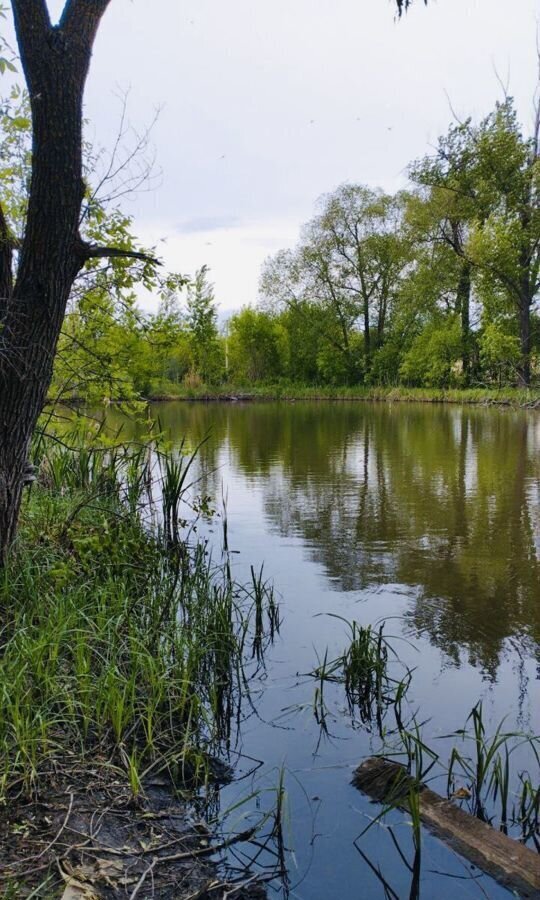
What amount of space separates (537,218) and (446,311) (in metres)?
10.0

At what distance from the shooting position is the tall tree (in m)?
4.19

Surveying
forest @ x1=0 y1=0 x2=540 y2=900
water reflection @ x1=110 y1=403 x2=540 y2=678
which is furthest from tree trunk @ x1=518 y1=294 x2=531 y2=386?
forest @ x1=0 y1=0 x2=540 y2=900

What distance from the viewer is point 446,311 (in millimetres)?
42406

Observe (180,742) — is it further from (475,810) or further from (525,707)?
(525,707)

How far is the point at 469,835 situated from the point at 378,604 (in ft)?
11.4

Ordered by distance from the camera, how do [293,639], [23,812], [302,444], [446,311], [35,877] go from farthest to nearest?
1. [446,311]
2. [302,444]
3. [293,639]
4. [23,812]
5. [35,877]

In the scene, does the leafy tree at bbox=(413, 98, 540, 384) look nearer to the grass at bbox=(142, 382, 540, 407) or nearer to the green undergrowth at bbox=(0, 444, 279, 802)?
the grass at bbox=(142, 382, 540, 407)

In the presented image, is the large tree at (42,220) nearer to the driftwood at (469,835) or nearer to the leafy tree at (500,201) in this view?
the driftwood at (469,835)

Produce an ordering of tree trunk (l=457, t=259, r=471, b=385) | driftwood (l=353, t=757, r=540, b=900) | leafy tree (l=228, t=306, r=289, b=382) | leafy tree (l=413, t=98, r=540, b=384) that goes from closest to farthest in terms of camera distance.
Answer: driftwood (l=353, t=757, r=540, b=900) < leafy tree (l=413, t=98, r=540, b=384) < tree trunk (l=457, t=259, r=471, b=385) < leafy tree (l=228, t=306, r=289, b=382)

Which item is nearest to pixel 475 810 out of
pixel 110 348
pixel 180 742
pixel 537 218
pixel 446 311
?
pixel 180 742

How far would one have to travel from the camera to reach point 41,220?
4.26 m

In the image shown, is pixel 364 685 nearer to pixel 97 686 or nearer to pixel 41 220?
pixel 97 686

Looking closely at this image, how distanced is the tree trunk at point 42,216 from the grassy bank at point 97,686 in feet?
2.81

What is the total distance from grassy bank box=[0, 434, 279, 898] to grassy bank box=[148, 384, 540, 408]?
30.1m
